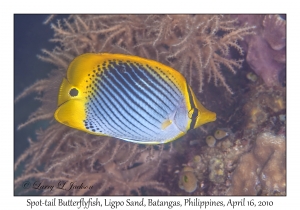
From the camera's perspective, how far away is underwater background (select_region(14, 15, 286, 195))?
2580 millimetres

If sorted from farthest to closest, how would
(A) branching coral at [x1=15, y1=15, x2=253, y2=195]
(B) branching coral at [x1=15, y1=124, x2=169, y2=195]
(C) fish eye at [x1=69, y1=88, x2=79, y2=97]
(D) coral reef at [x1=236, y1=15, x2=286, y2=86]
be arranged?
(B) branching coral at [x1=15, y1=124, x2=169, y2=195], (D) coral reef at [x1=236, y1=15, x2=286, y2=86], (A) branching coral at [x1=15, y1=15, x2=253, y2=195], (C) fish eye at [x1=69, y1=88, x2=79, y2=97]

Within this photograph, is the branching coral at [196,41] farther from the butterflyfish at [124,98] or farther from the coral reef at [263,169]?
the butterflyfish at [124,98]

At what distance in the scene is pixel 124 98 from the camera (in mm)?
1474

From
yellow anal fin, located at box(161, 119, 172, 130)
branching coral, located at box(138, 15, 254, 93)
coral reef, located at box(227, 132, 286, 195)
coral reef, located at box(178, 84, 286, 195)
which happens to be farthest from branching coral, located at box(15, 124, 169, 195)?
yellow anal fin, located at box(161, 119, 172, 130)

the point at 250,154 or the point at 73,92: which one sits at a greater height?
the point at 73,92

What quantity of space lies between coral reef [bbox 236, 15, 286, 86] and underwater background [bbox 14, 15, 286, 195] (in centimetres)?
1

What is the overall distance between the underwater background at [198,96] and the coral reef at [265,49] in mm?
10

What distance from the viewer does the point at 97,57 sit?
56.7 inches

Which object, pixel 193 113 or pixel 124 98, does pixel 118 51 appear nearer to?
pixel 124 98

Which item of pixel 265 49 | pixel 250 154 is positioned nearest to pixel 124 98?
pixel 250 154

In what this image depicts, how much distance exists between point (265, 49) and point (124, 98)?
2.07 m

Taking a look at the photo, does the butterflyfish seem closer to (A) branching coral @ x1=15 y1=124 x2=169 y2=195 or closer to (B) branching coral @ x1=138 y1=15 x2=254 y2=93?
(B) branching coral @ x1=138 y1=15 x2=254 y2=93

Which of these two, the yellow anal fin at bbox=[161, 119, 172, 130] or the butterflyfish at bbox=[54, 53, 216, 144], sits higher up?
the butterflyfish at bbox=[54, 53, 216, 144]

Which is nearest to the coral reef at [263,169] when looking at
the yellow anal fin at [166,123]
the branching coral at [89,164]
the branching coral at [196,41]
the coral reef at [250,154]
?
the coral reef at [250,154]
